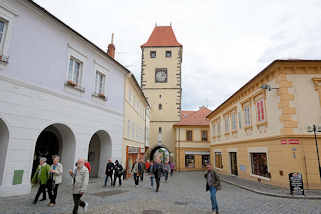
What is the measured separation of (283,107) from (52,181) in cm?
1237

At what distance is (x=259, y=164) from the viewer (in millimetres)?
15461

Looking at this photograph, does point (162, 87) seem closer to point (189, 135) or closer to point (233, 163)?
point (189, 135)

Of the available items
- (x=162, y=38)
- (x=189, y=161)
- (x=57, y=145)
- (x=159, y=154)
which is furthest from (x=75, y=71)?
(x=159, y=154)

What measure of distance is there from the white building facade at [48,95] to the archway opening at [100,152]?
67 millimetres

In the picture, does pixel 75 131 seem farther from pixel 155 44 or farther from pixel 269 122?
pixel 155 44

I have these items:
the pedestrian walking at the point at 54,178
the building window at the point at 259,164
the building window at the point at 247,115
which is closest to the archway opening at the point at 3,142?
the pedestrian walking at the point at 54,178

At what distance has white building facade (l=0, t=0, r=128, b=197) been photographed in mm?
8797

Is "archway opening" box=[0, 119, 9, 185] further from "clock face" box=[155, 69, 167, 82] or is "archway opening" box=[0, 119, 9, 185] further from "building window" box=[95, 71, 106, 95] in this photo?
"clock face" box=[155, 69, 167, 82]

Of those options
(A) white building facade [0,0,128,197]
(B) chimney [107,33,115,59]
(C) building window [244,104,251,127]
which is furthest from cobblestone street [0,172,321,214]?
(B) chimney [107,33,115,59]

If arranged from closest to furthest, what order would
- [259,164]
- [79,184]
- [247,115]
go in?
[79,184], [259,164], [247,115]

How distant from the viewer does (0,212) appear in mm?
6473

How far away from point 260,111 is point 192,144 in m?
20.0

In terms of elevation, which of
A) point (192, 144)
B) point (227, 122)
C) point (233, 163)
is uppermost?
point (227, 122)

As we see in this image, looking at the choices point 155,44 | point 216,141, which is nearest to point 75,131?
point 216,141
